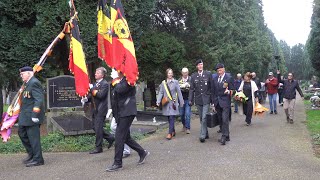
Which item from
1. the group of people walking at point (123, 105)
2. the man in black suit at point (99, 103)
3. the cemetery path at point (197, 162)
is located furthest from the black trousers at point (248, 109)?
the man in black suit at point (99, 103)

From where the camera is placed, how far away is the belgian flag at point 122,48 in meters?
6.98

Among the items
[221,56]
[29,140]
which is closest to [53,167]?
[29,140]

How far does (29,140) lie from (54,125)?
305 cm

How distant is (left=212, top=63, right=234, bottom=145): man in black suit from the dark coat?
3.34 meters

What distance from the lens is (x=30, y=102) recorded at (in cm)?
794

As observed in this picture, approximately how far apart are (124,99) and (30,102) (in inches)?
82.8

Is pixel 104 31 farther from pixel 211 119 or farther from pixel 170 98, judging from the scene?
pixel 211 119

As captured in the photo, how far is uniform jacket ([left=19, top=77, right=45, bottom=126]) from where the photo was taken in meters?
7.79

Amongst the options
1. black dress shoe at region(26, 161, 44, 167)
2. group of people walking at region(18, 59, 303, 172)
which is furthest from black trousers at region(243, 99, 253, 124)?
black dress shoe at region(26, 161, 44, 167)

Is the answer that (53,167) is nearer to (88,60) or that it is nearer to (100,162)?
(100,162)

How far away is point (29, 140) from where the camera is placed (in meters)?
7.94

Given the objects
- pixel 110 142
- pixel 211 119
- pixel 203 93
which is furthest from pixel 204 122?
pixel 110 142

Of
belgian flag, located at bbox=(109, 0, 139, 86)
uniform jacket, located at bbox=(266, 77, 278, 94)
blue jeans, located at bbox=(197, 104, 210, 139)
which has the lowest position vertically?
blue jeans, located at bbox=(197, 104, 210, 139)

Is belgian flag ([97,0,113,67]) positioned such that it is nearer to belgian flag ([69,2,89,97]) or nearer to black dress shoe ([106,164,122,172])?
belgian flag ([69,2,89,97])
